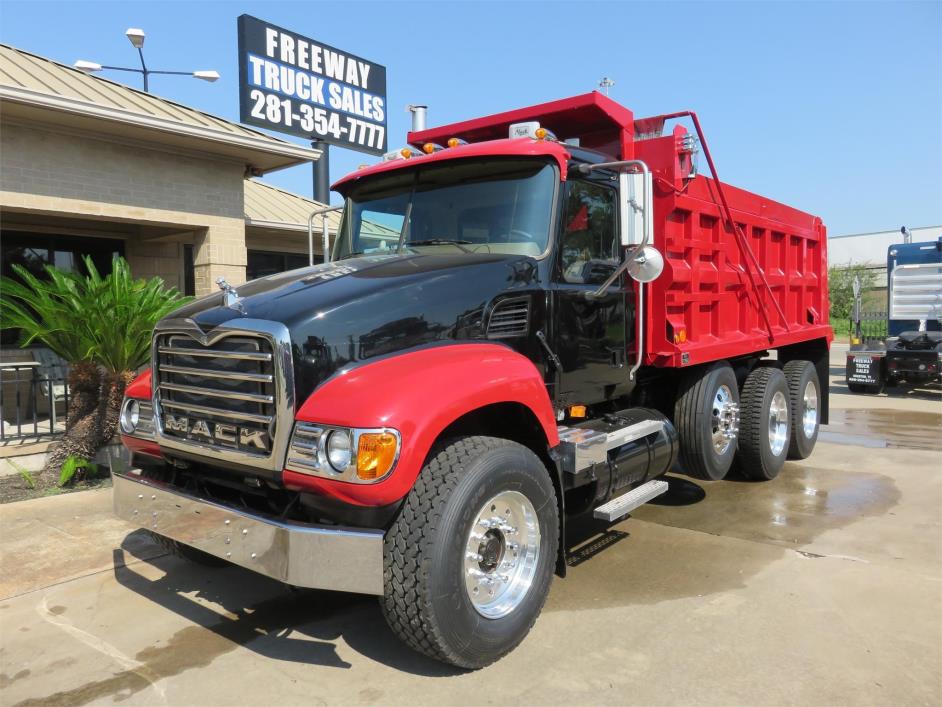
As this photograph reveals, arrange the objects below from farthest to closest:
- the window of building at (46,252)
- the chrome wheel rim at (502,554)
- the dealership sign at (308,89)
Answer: the dealership sign at (308,89)
the window of building at (46,252)
the chrome wheel rim at (502,554)

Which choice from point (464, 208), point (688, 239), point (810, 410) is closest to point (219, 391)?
point (464, 208)

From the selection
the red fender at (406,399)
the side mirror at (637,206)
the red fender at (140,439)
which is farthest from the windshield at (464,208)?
the red fender at (140,439)

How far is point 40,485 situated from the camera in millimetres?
6453

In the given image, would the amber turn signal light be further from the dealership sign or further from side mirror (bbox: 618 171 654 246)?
the dealership sign

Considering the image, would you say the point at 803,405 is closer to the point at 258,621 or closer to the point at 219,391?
the point at 258,621

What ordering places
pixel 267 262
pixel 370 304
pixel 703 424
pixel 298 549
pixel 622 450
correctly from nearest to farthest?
1. pixel 298 549
2. pixel 370 304
3. pixel 622 450
4. pixel 703 424
5. pixel 267 262

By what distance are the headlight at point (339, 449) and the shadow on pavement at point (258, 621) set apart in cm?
114

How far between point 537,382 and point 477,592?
3.56 ft

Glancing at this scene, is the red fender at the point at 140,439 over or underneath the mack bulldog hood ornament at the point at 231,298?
underneath

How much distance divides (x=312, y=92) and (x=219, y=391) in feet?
39.0

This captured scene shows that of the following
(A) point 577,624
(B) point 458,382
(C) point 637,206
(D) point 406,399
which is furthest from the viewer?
(C) point 637,206

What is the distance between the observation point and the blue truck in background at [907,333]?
13.2m

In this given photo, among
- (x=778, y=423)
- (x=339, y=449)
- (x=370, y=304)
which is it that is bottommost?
(x=778, y=423)

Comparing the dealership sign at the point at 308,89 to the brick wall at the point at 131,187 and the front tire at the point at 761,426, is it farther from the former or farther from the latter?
the front tire at the point at 761,426
